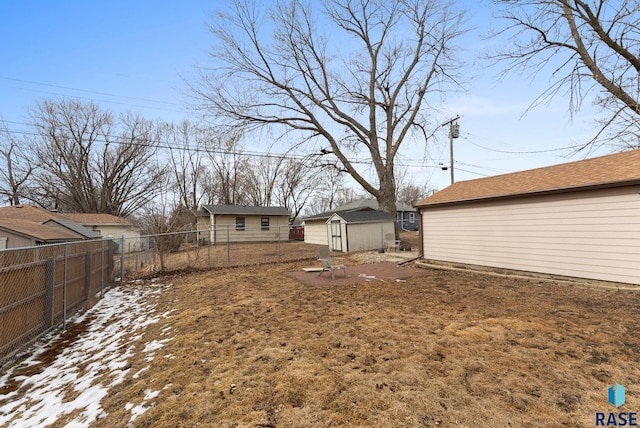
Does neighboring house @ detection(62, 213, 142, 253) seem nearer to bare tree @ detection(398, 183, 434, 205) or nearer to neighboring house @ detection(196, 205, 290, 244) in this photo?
neighboring house @ detection(196, 205, 290, 244)

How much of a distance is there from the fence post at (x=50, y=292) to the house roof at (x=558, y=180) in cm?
1127

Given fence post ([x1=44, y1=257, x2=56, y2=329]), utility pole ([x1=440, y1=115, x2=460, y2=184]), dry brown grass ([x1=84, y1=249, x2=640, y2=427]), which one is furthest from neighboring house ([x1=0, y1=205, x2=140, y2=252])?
utility pole ([x1=440, y1=115, x2=460, y2=184])

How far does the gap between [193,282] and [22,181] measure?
34222 millimetres

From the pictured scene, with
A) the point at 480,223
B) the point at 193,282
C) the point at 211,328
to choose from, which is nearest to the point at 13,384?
the point at 211,328

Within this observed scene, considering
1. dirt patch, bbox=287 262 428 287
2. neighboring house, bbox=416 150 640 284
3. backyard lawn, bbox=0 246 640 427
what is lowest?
dirt patch, bbox=287 262 428 287

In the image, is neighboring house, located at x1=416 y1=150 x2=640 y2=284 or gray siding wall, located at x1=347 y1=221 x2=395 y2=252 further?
gray siding wall, located at x1=347 y1=221 x2=395 y2=252

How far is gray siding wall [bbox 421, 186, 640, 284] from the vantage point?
22.1 feet

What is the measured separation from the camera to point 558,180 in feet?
27.5

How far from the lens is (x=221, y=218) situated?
84.7 feet

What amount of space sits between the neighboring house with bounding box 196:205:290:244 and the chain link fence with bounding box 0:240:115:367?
1780 cm

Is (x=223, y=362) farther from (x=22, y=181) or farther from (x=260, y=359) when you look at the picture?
(x=22, y=181)

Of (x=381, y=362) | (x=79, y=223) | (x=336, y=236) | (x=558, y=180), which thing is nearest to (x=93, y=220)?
(x=79, y=223)

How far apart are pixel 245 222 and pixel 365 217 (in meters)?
12.3

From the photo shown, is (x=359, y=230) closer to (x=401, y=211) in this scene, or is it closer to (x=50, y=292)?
(x=50, y=292)
